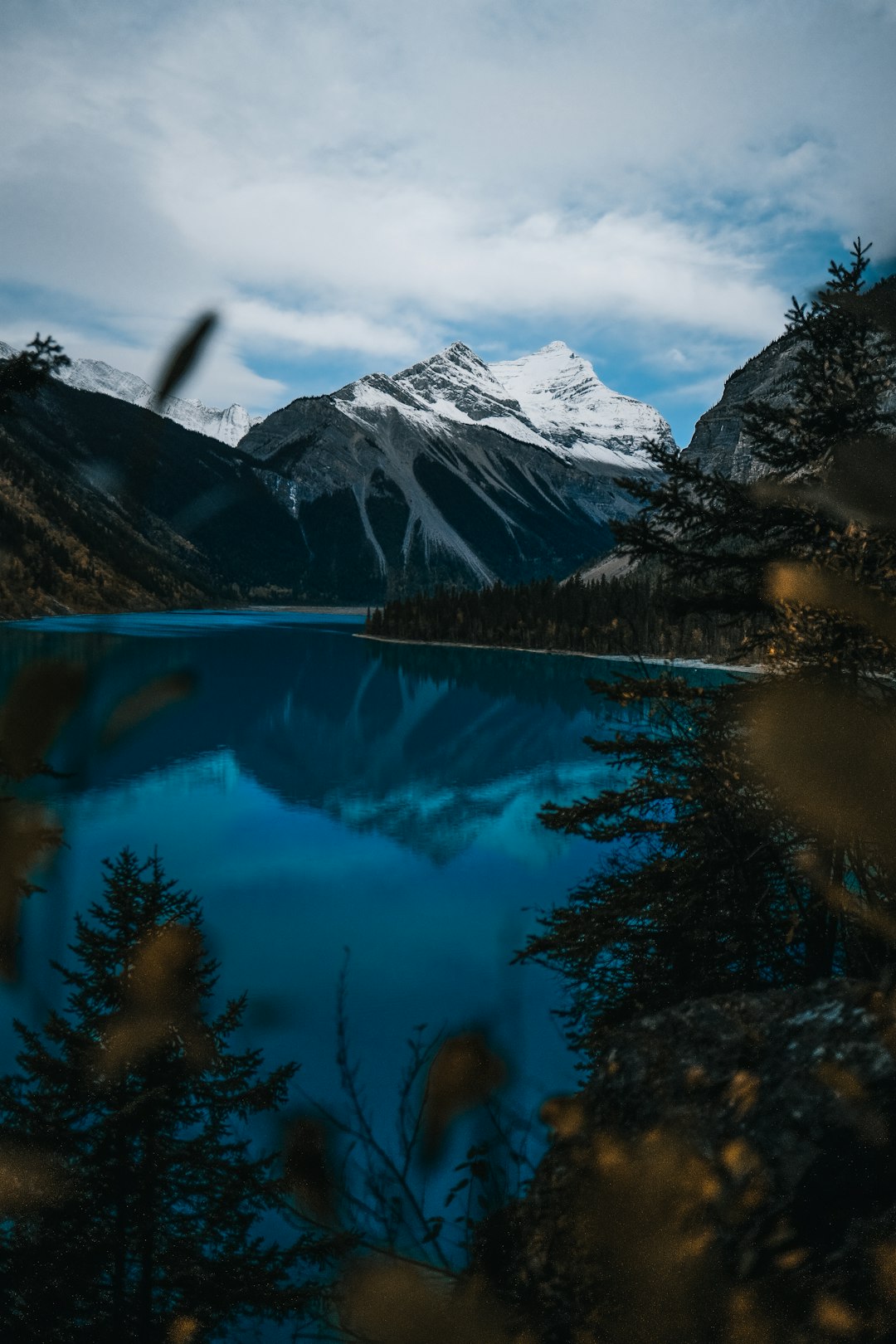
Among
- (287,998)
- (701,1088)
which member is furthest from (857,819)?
(287,998)

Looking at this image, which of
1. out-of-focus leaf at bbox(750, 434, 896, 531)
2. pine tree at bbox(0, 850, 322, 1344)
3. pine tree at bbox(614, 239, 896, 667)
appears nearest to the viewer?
pine tree at bbox(0, 850, 322, 1344)

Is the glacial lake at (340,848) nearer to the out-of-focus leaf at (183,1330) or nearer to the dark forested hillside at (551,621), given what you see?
the out-of-focus leaf at (183,1330)

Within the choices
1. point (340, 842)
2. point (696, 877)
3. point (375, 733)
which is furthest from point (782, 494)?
point (375, 733)

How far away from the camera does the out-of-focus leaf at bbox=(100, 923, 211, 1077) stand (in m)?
10.7

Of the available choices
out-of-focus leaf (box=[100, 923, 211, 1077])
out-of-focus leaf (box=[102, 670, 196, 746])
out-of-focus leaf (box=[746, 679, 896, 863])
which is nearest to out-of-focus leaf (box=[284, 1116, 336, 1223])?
out-of-focus leaf (box=[100, 923, 211, 1077])

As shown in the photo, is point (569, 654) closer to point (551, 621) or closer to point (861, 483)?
point (551, 621)

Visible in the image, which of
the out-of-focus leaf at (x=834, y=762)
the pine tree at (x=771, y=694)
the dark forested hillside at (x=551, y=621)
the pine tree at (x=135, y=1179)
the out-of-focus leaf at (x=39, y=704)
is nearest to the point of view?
the out-of-focus leaf at (x=39, y=704)

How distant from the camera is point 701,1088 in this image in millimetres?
5570

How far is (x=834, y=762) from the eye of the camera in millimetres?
10969

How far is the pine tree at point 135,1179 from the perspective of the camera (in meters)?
9.30

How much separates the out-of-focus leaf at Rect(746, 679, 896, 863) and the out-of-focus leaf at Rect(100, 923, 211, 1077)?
29.0 ft

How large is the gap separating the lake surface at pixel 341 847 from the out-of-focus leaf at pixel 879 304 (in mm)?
3806

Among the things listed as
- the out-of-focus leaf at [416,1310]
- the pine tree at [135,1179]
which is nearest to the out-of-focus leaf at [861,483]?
the out-of-focus leaf at [416,1310]

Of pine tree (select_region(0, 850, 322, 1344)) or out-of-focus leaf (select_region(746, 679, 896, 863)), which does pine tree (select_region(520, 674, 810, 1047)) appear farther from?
pine tree (select_region(0, 850, 322, 1344))
